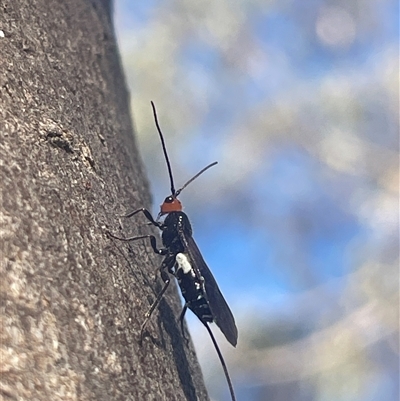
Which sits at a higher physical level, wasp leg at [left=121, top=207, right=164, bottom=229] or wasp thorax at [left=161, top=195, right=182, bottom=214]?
wasp thorax at [left=161, top=195, right=182, bottom=214]

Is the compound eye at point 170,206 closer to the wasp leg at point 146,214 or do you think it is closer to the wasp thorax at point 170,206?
the wasp thorax at point 170,206

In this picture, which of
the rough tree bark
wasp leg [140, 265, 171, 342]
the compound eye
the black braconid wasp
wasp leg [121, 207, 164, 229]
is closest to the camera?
the rough tree bark

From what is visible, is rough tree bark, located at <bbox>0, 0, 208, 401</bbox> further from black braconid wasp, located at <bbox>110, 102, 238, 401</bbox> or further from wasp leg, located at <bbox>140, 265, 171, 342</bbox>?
black braconid wasp, located at <bbox>110, 102, 238, 401</bbox>

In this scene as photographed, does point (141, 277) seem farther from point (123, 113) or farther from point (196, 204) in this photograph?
point (196, 204)

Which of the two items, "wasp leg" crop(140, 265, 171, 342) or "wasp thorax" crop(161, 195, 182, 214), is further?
"wasp thorax" crop(161, 195, 182, 214)

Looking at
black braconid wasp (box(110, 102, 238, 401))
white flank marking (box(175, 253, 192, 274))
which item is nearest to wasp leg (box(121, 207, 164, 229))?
black braconid wasp (box(110, 102, 238, 401))

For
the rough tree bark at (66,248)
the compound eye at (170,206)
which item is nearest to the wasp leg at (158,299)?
the rough tree bark at (66,248)

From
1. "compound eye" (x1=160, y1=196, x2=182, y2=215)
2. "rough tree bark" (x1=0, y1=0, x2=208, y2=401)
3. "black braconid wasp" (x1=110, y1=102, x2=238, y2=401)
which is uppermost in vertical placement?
"compound eye" (x1=160, y1=196, x2=182, y2=215)

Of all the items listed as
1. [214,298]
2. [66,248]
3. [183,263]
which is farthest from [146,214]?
[66,248]
